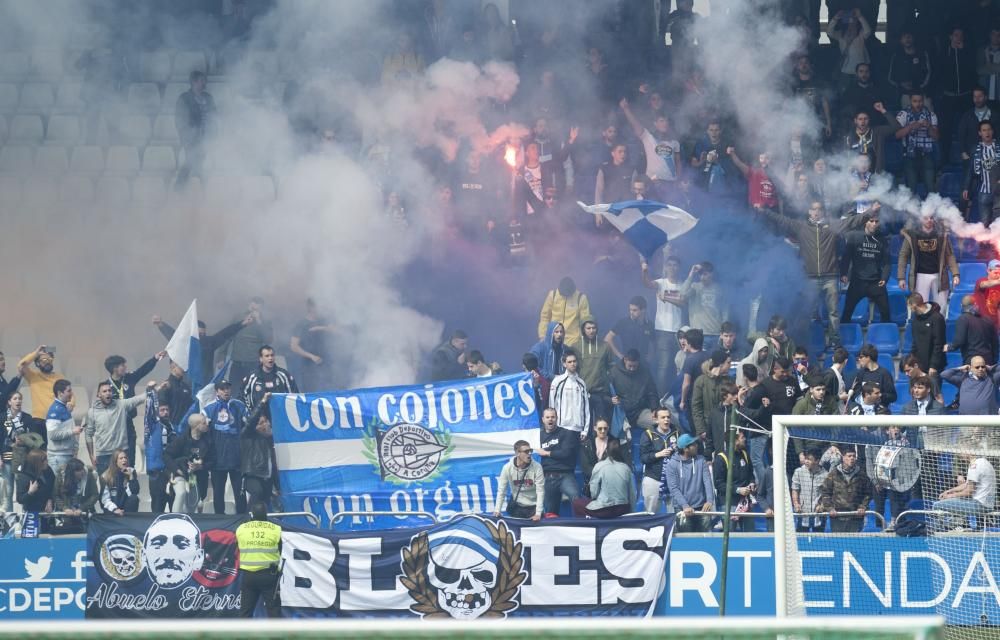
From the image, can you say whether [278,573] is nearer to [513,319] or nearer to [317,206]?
[513,319]

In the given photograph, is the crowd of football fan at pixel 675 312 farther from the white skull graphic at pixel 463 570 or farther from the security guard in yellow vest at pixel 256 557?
the security guard in yellow vest at pixel 256 557

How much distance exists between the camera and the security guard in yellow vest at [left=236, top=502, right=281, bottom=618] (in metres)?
8.97

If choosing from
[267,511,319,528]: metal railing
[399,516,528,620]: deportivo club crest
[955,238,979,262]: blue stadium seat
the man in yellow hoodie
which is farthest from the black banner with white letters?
[955,238,979,262]: blue stadium seat

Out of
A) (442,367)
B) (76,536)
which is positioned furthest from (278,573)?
(442,367)

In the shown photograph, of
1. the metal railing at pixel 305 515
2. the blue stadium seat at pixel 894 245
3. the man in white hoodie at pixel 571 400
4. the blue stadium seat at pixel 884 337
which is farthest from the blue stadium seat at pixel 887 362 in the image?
the metal railing at pixel 305 515

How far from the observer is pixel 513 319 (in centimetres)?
1217

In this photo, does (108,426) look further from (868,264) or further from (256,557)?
(868,264)

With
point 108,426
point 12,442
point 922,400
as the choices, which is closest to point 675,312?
point 922,400

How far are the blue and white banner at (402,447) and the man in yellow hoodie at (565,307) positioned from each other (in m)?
1.68

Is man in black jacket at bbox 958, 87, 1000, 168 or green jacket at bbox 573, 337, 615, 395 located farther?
man in black jacket at bbox 958, 87, 1000, 168

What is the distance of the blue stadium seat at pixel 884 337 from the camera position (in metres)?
11.6

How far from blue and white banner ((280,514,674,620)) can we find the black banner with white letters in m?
0.89

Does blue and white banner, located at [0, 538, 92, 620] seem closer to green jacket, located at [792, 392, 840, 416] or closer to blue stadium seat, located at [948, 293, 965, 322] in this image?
green jacket, located at [792, 392, 840, 416]

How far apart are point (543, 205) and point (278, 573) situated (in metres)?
4.50
